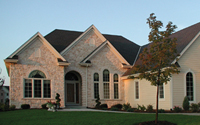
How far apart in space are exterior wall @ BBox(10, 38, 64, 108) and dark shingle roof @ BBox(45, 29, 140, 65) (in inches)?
93.7

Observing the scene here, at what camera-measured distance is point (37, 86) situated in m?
25.5

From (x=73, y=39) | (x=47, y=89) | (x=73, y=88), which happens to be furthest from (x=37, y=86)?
(x=73, y=39)

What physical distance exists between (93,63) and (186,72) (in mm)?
9562

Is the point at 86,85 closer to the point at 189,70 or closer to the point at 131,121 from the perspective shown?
the point at 189,70

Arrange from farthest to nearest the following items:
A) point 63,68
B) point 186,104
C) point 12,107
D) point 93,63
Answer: point 93,63, point 63,68, point 12,107, point 186,104

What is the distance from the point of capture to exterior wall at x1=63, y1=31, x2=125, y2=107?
91.0ft

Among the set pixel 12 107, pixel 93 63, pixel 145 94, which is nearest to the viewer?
pixel 12 107

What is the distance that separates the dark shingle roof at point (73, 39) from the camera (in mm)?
28844

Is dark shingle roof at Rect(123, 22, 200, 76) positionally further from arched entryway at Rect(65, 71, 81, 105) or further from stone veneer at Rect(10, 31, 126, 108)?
arched entryway at Rect(65, 71, 81, 105)

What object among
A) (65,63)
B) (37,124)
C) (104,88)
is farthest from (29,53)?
(37,124)

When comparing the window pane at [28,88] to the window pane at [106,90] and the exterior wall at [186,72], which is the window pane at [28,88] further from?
the exterior wall at [186,72]

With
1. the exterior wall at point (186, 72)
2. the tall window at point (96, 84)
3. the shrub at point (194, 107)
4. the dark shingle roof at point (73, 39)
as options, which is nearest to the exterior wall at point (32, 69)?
the dark shingle roof at point (73, 39)

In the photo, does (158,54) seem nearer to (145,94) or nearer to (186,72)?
(186,72)

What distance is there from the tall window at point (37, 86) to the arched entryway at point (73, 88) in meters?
3.45
